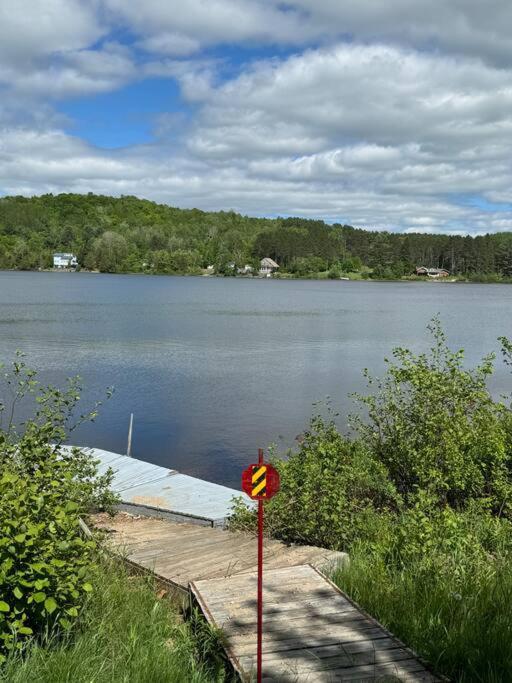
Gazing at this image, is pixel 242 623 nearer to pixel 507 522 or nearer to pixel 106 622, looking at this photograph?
pixel 106 622

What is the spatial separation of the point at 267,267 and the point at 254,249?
28.4ft

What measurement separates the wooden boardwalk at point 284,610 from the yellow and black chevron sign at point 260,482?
118 centimetres

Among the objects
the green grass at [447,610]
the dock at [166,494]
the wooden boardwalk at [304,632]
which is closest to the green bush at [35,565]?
the wooden boardwalk at [304,632]

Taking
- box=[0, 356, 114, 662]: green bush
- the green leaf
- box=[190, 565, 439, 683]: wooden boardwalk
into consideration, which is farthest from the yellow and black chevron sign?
the green leaf

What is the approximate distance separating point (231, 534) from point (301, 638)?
367 cm

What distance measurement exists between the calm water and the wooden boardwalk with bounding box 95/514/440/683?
9.52 metres

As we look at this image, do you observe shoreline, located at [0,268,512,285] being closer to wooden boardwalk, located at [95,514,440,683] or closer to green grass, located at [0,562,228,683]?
wooden boardwalk, located at [95,514,440,683]

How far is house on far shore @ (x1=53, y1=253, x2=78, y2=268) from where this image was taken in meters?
183

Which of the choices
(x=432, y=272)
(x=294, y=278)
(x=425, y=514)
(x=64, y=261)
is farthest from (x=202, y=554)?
(x=64, y=261)

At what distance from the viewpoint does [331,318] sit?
6206 cm

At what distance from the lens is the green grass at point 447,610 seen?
4.89 metres

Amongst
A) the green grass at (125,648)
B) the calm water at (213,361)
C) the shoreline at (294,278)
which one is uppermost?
the shoreline at (294,278)

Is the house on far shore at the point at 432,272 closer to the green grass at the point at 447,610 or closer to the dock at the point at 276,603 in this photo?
the dock at the point at 276,603

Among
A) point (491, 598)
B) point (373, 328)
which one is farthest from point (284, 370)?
point (491, 598)
